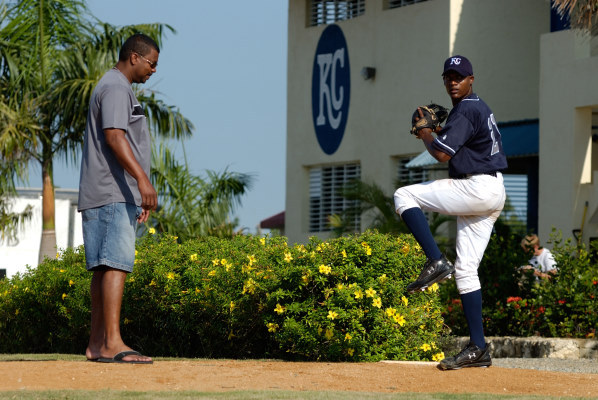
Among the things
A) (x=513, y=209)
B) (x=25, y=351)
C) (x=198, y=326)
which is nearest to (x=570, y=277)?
(x=198, y=326)

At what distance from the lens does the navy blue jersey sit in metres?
7.15

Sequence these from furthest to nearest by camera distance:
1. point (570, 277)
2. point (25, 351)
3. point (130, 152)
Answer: point (570, 277), point (25, 351), point (130, 152)

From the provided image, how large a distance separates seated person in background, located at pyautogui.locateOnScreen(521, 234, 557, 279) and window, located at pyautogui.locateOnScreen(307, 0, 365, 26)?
1219 centimetres

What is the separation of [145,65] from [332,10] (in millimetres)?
20084

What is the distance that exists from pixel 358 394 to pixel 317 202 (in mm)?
21149

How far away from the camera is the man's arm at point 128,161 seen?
22.9ft

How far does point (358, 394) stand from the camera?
597 centimetres

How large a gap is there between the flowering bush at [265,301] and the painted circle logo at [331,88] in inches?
605

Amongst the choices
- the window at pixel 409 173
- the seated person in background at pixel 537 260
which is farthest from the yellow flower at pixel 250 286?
the window at pixel 409 173

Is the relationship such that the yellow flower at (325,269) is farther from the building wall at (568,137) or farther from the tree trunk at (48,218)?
the tree trunk at (48,218)

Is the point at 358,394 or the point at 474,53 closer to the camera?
the point at 358,394

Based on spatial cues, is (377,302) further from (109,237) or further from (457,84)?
(109,237)

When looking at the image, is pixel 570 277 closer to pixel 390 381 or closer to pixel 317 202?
pixel 390 381

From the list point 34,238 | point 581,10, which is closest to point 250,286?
point 581,10
